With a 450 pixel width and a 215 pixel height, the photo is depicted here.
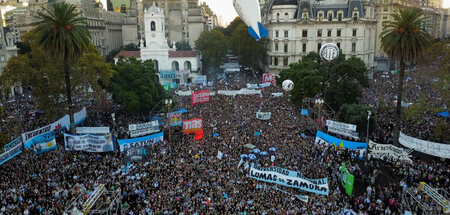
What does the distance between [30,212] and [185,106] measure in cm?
2540

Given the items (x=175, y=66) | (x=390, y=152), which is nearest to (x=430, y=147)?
(x=390, y=152)

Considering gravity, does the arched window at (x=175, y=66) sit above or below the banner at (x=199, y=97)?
above

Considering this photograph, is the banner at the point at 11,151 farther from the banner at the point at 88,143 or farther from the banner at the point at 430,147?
the banner at the point at 430,147

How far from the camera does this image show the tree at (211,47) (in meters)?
73.2

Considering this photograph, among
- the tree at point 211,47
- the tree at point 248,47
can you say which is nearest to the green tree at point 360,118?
the tree at point 211,47

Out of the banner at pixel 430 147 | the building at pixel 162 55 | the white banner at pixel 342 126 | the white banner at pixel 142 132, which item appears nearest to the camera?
the banner at pixel 430 147

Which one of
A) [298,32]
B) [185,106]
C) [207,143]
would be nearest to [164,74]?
[185,106]

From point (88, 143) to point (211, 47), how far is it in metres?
49.3

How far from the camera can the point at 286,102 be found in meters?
45.7

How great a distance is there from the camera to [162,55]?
6738 cm

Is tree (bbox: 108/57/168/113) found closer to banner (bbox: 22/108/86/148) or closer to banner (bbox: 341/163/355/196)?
banner (bbox: 22/108/86/148)

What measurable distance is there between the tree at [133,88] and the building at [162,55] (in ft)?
78.6

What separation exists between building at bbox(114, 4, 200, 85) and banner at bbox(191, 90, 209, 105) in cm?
2057

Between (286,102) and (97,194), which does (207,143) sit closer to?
(97,194)
